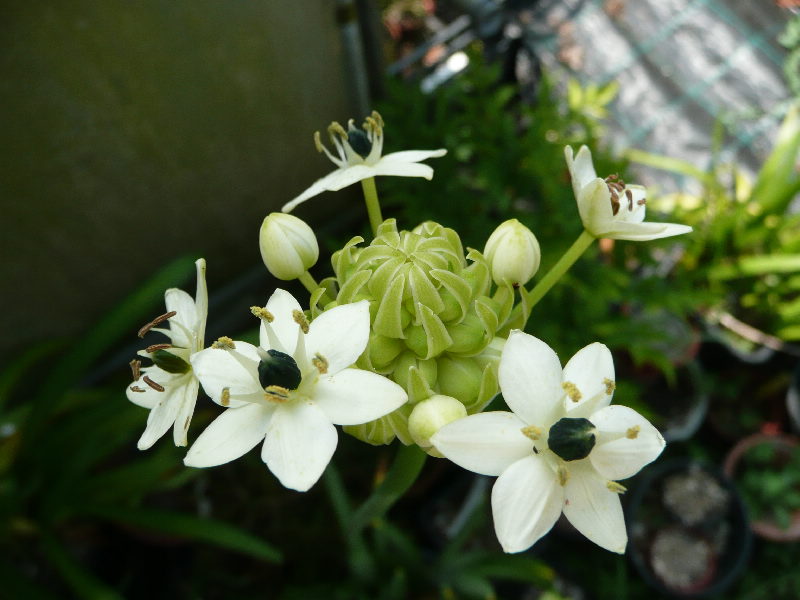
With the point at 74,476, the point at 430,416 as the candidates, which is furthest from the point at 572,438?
the point at 74,476

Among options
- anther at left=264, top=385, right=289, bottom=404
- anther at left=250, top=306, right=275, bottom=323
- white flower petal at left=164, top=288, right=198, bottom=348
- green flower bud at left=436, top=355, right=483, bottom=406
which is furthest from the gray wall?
green flower bud at left=436, top=355, right=483, bottom=406

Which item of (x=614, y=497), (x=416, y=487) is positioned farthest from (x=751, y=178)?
(x=614, y=497)

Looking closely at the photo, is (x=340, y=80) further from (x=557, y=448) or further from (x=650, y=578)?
(x=650, y=578)

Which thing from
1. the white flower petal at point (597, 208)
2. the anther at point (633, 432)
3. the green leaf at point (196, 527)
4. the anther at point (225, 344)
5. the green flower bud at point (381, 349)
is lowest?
the green leaf at point (196, 527)

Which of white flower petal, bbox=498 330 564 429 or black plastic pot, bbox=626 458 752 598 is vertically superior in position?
white flower petal, bbox=498 330 564 429

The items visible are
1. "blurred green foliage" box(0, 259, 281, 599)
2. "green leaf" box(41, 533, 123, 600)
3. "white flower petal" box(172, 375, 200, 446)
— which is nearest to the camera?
"white flower petal" box(172, 375, 200, 446)

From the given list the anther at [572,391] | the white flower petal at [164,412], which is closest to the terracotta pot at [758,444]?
the anther at [572,391]

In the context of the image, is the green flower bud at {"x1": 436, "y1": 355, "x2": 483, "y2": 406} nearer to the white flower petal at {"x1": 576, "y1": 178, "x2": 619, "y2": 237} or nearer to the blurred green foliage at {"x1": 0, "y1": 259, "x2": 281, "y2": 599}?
the white flower petal at {"x1": 576, "y1": 178, "x2": 619, "y2": 237}

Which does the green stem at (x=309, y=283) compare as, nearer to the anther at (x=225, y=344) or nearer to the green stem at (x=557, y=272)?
the anther at (x=225, y=344)

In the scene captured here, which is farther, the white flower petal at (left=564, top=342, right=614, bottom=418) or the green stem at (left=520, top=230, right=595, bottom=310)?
the green stem at (left=520, top=230, right=595, bottom=310)
